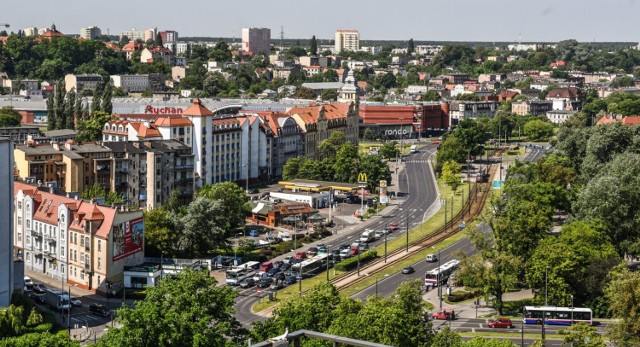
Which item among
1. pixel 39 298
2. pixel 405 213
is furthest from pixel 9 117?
pixel 39 298

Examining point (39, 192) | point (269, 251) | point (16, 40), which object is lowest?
point (269, 251)

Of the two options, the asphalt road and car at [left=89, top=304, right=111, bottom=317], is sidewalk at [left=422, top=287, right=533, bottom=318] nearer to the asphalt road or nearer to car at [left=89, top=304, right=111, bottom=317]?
the asphalt road

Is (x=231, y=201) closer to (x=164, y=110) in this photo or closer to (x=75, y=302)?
(x=75, y=302)

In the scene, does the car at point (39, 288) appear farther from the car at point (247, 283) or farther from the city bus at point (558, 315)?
the city bus at point (558, 315)

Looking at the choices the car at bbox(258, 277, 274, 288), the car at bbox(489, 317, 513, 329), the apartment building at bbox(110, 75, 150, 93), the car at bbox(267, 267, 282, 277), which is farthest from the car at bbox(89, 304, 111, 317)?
the apartment building at bbox(110, 75, 150, 93)

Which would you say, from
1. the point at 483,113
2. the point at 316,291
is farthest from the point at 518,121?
the point at 316,291

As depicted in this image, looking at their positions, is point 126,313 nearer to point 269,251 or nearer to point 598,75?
point 269,251
